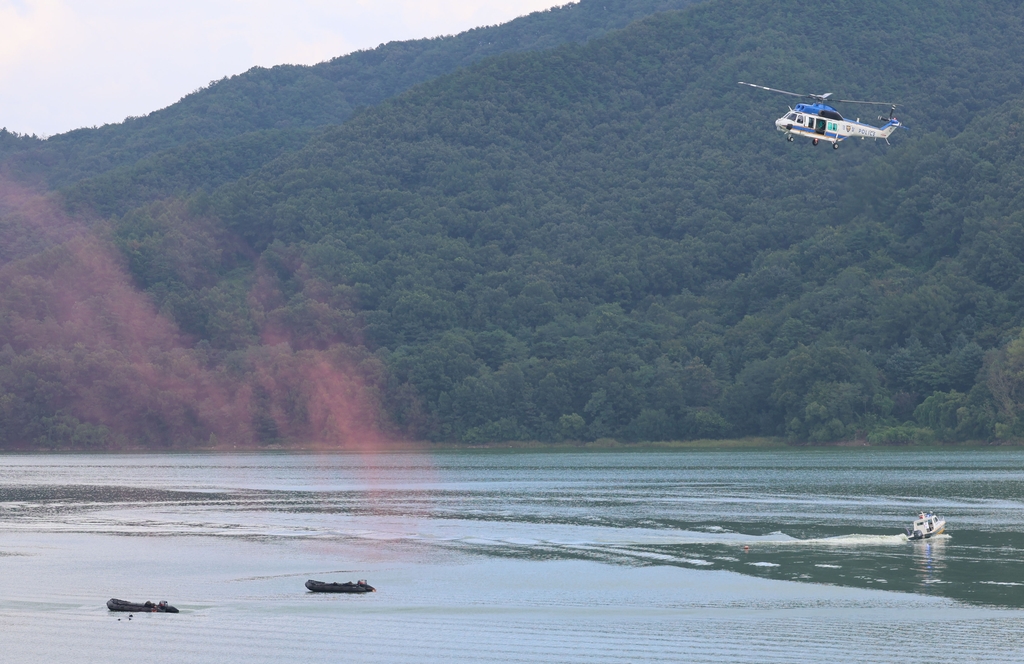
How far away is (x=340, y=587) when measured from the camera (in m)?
55.7

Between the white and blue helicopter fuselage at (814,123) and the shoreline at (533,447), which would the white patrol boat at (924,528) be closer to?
the white and blue helicopter fuselage at (814,123)

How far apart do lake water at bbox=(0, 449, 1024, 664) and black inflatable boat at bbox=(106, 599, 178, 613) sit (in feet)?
2.22

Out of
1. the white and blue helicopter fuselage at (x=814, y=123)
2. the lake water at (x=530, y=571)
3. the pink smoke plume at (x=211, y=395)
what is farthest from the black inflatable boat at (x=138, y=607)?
the pink smoke plume at (x=211, y=395)

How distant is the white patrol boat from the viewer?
68000 mm

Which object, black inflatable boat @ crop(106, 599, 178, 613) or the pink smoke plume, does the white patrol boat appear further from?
the pink smoke plume

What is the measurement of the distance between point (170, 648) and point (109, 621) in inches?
228

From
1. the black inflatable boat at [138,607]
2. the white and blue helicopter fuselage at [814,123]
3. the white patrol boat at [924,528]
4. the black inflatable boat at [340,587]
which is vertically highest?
the white and blue helicopter fuselage at [814,123]

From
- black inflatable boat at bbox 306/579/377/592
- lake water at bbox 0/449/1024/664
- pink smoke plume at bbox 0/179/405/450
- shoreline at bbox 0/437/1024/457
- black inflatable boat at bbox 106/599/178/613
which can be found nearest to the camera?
lake water at bbox 0/449/1024/664

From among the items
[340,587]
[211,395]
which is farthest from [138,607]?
[211,395]

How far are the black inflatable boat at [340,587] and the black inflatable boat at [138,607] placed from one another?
6.19 meters

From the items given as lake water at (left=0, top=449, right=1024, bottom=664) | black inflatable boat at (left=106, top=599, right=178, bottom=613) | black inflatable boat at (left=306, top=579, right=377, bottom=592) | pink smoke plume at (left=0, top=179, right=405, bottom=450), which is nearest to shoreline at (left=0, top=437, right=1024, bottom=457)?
pink smoke plume at (left=0, top=179, right=405, bottom=450)

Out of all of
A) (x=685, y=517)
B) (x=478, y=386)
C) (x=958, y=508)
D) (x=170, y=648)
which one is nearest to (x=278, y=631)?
(x=170, y=648)

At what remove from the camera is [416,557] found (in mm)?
66375

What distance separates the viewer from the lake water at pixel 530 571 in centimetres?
4597
